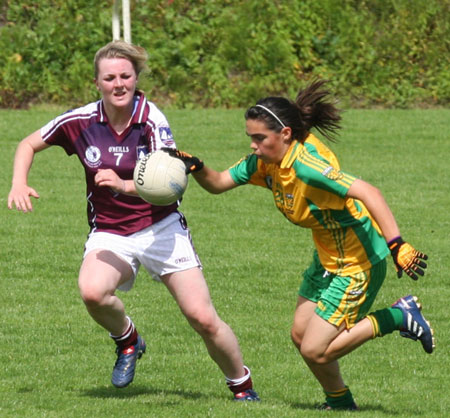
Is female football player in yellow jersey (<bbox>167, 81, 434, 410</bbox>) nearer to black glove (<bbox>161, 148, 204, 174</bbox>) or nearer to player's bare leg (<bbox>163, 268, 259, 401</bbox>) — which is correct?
black glove (<bbox>161, 148, 204, 174</bbox>)

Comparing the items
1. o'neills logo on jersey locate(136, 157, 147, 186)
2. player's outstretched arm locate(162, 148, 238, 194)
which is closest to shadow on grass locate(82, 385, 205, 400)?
player's outstretched arm locate(162, 148, 238, 194)

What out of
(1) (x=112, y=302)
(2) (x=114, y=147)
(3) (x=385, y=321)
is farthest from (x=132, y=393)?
(3) (x=385, y=321)

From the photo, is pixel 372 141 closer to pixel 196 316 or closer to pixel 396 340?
pixel 396 340

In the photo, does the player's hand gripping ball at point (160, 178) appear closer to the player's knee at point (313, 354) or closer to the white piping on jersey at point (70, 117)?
the white piping on jersey at point (70, 117)

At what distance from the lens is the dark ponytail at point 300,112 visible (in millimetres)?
5715

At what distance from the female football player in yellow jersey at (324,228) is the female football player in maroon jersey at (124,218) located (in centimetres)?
31

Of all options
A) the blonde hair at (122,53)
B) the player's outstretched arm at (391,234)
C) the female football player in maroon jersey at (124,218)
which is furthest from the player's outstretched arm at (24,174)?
the player's outstretched arm at (391,234)

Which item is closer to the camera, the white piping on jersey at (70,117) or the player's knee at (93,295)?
the player's knee at (93,295)

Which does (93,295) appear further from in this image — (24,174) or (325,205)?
(325,205)

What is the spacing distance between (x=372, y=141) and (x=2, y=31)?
8203 millimetres

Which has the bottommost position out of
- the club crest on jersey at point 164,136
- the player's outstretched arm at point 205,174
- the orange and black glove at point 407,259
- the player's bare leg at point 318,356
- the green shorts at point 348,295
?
the player's bare leg at point 318,356

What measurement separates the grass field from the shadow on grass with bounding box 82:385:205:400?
0.01 metres

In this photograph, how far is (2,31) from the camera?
70.6ft

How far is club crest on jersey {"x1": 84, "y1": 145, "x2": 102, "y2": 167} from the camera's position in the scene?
6066mm
